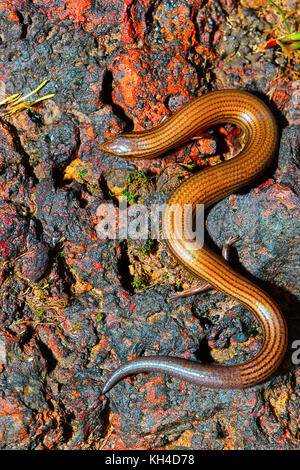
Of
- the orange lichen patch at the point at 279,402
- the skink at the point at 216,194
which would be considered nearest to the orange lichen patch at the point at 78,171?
the skink at the point at 216,194

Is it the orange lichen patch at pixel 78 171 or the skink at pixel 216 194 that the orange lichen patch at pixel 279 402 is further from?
the orange lichen patch at pixel 78 171

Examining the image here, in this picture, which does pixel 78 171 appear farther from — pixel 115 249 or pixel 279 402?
pixel 279 402

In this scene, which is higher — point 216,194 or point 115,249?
point 216,194

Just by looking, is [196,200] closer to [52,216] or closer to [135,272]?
[135,272]

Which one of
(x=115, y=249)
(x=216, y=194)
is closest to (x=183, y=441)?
(x=115, y=249)

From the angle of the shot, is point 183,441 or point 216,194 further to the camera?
point 216,194

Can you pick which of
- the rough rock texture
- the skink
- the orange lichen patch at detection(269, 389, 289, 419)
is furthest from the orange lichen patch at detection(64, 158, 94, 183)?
the orange lichen patch at detection(269, 389, 289, 419)
